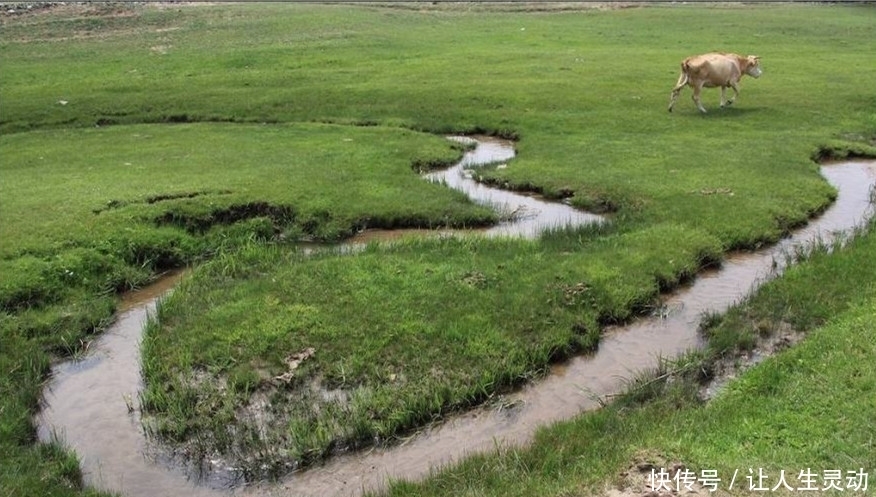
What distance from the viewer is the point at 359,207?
15.6 m

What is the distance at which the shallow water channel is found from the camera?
8086 millimetres

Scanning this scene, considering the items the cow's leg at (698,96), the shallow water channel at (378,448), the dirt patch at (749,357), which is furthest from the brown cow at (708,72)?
the dirt patch at (749,357)

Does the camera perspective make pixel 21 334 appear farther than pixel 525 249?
No

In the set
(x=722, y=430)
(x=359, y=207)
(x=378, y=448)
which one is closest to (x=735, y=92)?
(x=359, y=207)

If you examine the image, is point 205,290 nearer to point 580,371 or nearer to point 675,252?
point 580,371

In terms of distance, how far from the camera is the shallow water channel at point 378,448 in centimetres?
809

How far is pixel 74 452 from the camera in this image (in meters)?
8.37

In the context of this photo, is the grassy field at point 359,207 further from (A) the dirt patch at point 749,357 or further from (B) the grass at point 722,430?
(A) the dirt patch at point 749,357

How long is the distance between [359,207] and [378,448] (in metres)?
7.73

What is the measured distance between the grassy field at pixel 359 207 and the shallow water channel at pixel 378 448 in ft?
1.00

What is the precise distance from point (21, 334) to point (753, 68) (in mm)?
22936

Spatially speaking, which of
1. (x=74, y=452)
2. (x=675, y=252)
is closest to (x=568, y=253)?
(x=675, y=252)

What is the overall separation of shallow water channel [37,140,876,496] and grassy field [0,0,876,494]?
305mm

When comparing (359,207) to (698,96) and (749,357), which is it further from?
(698,96)
